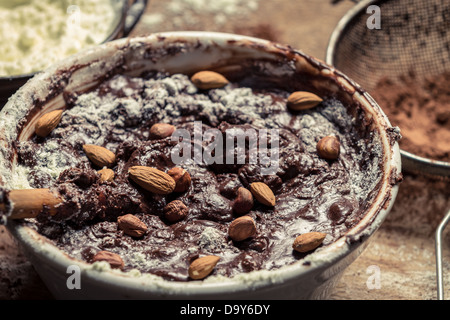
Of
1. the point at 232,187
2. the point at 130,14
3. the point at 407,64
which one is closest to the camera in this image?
the point at 232,187

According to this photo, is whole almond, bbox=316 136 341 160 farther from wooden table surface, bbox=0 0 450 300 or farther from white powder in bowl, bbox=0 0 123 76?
white powder in bowl, bbox=0 0 123 76

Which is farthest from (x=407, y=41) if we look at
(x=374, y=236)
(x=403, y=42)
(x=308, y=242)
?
(x=308, y=242)

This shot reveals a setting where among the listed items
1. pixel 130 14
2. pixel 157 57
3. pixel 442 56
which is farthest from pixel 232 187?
pixel 442 56

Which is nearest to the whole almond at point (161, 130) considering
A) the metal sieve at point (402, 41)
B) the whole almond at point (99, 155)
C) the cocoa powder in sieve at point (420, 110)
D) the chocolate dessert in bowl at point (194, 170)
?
the chocolate dessert in bowl at point (194, 170)

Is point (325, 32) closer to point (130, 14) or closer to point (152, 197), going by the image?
point (130, 14)

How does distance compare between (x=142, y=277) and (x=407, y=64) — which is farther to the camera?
(x=407, y=64)

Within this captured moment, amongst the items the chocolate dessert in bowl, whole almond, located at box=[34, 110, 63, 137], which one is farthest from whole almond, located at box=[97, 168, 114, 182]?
whole almond, located at box=[34, 110, 63, 137]

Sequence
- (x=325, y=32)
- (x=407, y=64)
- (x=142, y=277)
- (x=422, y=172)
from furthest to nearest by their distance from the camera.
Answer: (x=325, y=32) < (x=407, y=64) < (x=422, y=172) < (x=142, y=277)
